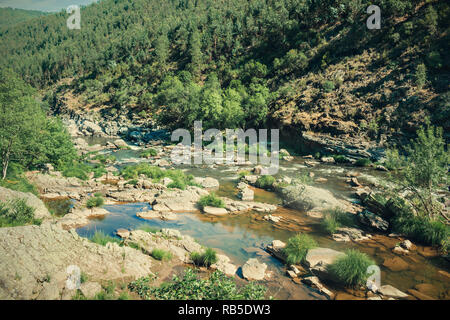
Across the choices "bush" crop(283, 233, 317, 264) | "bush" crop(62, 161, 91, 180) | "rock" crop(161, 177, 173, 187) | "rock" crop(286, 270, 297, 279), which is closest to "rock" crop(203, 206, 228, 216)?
"rock" crop(161, 177, 173, 187)

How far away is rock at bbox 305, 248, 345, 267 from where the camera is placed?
1058cm

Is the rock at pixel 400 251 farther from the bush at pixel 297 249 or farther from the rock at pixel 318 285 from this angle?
the rock at pixel 318 285

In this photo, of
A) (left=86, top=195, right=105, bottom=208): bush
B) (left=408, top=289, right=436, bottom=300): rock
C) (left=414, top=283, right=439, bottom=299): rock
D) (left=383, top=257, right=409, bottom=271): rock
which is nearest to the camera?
(left=408, top=289, right=436, bottom=300): rock

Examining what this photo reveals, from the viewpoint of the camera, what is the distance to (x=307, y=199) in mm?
18422

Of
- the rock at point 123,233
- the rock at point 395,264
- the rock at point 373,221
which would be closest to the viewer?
the rock at point 395,264

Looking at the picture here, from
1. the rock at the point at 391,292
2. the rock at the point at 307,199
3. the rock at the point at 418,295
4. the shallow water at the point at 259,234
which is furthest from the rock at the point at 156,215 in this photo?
the rock at the point at 418,295

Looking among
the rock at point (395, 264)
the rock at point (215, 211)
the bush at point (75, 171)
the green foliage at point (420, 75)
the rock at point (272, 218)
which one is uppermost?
the green foliage at point (420, 75)

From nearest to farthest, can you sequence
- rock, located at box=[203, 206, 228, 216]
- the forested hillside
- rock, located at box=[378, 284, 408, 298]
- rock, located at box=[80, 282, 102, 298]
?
rock, located at box=[80, 282, 102, 298] → rock, located at box=[378, 284, 408, 298] → rock, located at box=[203, 206, 228, 216] → the forested hillside

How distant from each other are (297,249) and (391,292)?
3.67 metres

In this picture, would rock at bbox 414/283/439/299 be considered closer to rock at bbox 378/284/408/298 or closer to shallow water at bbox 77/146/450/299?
shallow water at bbox 77/146/450/299

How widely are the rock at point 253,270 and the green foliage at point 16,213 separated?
30.8ft

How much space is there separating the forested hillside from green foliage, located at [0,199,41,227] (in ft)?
124

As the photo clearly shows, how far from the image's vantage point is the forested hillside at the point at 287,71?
3750 centimetres
